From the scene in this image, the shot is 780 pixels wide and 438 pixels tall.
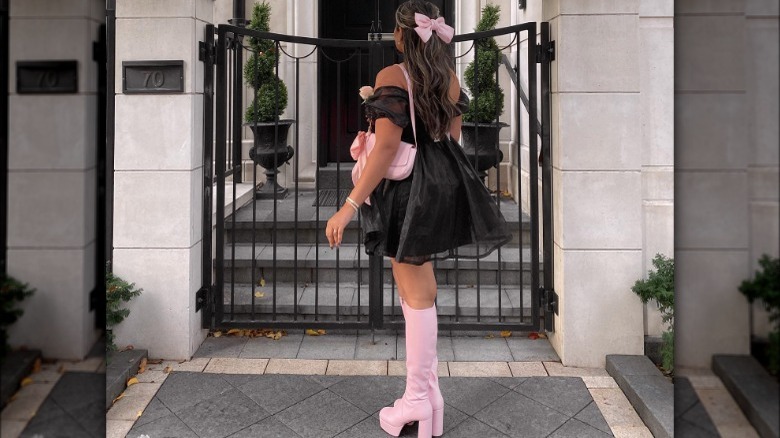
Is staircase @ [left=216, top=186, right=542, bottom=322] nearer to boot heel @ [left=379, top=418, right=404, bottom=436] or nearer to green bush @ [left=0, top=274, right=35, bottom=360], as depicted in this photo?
boot heel @ [left=379, top=418, right=404, bottom=436]

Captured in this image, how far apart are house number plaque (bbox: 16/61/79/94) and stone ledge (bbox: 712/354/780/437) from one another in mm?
1252

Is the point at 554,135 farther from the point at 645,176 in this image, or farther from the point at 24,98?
the point at 24,98

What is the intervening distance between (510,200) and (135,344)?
12.7ft

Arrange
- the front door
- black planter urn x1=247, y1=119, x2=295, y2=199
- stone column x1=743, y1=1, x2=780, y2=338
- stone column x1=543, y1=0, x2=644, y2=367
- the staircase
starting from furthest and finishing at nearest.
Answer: the front door < black planter urn x1=247, y1=119, x2=295, y2=199 < the staircase < stone column x1=543, y1=0, x2=644, y2=367 < stone column x1=743, y1=1, x2=780, y2=338

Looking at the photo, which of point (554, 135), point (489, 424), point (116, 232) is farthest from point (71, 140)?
point (554, 135)

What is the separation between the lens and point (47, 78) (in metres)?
1.12

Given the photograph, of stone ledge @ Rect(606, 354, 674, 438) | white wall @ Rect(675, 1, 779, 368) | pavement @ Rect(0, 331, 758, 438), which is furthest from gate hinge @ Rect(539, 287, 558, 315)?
white wall @ Rect(675, 1, 779, 368)

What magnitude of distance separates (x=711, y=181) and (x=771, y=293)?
0.66 feet

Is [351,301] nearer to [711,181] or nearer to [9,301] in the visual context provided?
[9,301]

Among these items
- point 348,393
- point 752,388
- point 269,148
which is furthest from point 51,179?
point 269,148

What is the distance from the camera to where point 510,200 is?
245 inches

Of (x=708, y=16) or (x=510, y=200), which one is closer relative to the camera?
(x=708, y=16)

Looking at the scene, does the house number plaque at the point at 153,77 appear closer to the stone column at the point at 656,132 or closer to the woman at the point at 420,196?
the woman at the point at 420,196

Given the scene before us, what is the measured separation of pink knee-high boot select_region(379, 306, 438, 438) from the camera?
2.54m
